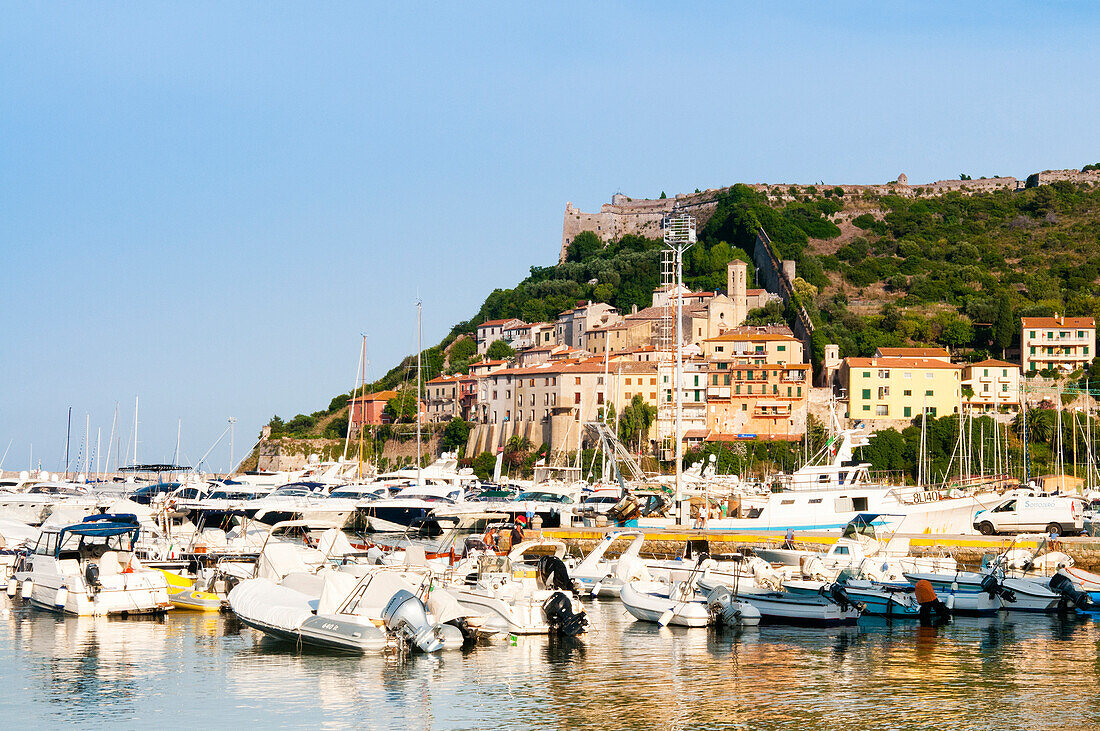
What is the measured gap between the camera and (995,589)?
2559cm

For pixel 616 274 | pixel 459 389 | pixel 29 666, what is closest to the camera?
pixel 29 666

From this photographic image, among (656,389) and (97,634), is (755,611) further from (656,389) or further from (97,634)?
(656,389)

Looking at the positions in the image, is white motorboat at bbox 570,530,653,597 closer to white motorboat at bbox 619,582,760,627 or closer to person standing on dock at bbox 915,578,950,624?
white motorboat at bbox 619,582,760,627

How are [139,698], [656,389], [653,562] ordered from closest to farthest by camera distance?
[139,698] < [653,562] < [656,389]

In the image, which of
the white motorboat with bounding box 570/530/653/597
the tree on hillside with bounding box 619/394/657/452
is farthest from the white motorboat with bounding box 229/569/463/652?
the tree on hillside with bounding box 619/394/657/452

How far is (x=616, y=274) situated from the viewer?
111438mm

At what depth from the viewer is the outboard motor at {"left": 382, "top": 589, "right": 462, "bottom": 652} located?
19734mm

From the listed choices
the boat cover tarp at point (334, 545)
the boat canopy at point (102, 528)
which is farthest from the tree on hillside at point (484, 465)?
the boat canopy at point (102, 528)

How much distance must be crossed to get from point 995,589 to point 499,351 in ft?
263

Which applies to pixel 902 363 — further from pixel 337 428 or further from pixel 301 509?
pixel 301 509

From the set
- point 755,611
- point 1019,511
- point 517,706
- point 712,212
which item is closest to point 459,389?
point 712,212

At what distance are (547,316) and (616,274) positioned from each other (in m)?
7.53

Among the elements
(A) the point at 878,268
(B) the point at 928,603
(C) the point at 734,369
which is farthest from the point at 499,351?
(B) the point at 928,603

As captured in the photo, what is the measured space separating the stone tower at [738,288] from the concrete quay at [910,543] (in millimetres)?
62234
